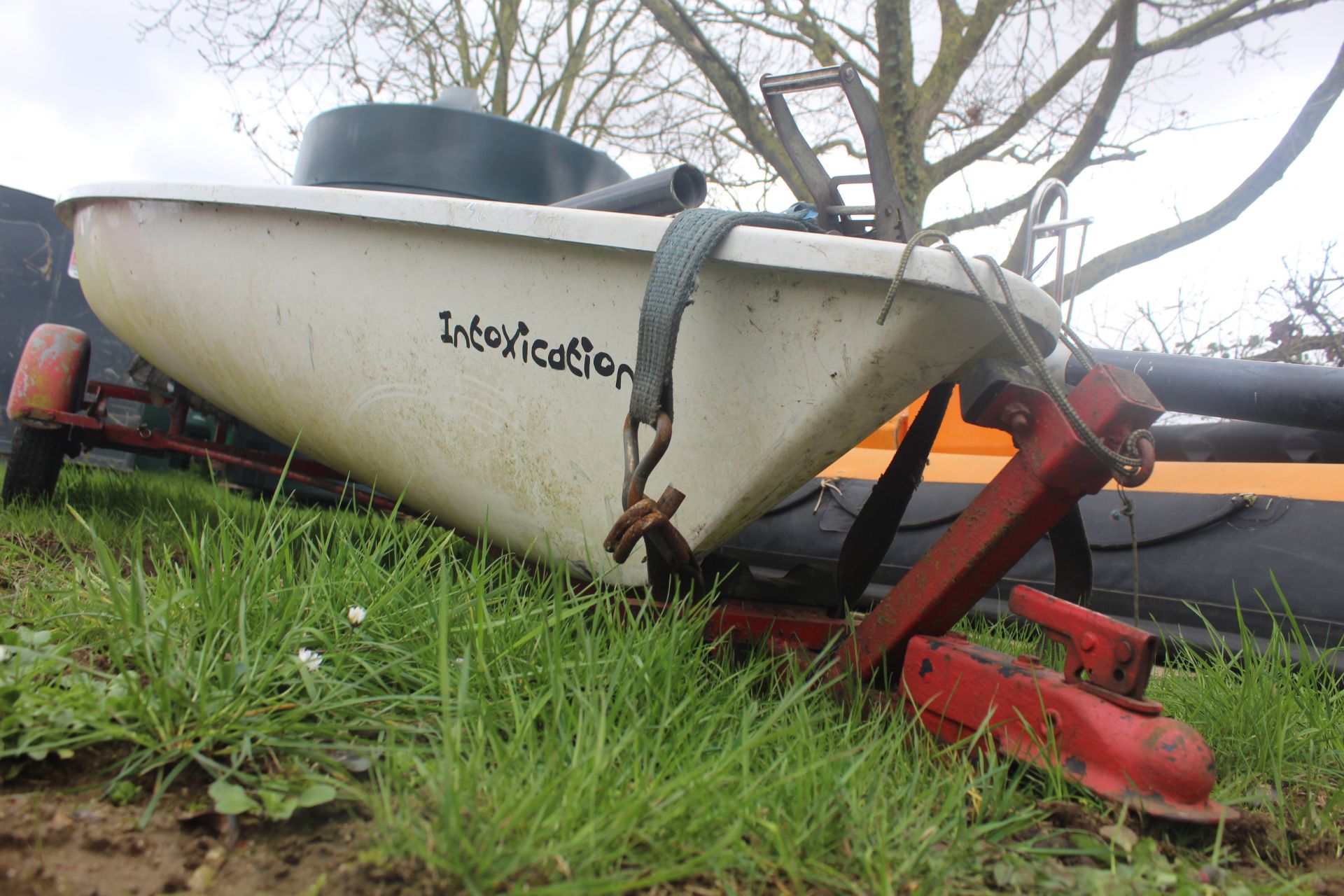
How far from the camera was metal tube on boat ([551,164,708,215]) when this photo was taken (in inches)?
79.6

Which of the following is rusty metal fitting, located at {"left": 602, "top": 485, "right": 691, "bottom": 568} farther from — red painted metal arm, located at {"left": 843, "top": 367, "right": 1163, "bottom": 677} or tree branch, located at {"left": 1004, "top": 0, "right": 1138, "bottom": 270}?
tree branch, located at {"left": 1004, "top": 0, "right": 1138, "bottom": 270}

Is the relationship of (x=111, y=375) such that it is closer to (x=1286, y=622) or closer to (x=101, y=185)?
(x=101, y=185)

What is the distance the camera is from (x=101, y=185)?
257 cm

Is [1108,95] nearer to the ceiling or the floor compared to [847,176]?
nearer to the ceiling

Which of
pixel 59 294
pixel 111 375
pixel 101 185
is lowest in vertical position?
pixel 111 375

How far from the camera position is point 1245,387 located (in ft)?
7.09

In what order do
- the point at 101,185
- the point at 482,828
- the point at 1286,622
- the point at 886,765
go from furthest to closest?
the point at 101,185
the point at 1286,622
the point at 886,765
the point at 482,828

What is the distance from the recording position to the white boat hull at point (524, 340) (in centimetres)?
147

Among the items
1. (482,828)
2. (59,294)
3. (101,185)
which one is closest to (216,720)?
(482,828)

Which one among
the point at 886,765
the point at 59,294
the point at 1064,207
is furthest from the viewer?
the point at 59,294

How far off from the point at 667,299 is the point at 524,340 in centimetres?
49

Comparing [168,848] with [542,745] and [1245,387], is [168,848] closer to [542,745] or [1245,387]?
[542,745]

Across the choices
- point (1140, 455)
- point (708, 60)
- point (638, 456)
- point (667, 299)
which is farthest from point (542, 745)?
point (708, 60)

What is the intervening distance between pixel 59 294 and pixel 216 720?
16.6 ft
